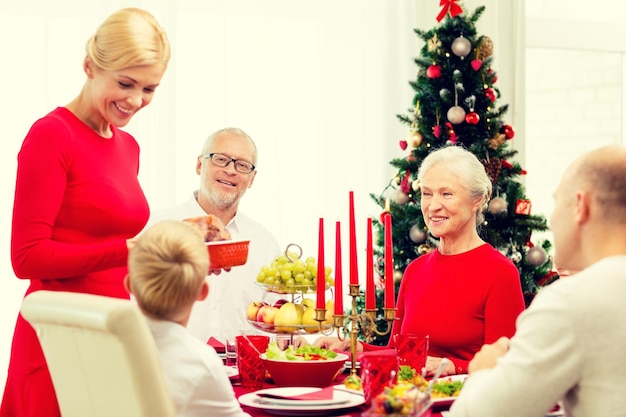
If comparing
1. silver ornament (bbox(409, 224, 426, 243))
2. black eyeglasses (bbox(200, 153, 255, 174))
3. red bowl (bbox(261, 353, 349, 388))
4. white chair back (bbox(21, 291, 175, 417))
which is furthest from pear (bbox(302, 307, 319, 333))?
silver ornament (bbox(409, 224, 426, 243))

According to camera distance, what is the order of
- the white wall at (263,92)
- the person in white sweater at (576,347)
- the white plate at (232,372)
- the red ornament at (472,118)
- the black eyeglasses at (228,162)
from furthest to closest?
the red ornament at (472,118) < the white wall at (263,92) < the black eyeglasses at (228,162) < the white plate at (232,372) < the person in white sweater at (576,347)

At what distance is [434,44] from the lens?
4562 millimetres

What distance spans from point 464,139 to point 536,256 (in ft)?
2.23

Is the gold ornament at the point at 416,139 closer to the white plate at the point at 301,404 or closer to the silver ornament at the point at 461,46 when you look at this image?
the silver ornament at the point at 461,46

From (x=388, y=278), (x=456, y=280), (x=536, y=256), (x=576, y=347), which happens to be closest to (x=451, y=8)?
(x=536, y=256)

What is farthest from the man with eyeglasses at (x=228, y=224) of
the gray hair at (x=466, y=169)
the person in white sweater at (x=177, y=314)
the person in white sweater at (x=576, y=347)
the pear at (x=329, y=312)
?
the person in white sweater at (x=576, y=347)

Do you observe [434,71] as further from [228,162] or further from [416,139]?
[228,162]

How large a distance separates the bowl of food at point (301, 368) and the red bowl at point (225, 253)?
0.26 m

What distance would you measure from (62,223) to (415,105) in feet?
8.69

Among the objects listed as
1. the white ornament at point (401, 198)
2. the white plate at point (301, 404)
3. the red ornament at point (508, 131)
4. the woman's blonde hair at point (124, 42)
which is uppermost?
the woman's blonde hair at point (124, 42)

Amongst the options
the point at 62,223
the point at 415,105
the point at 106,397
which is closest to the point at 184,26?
the point at 415,105

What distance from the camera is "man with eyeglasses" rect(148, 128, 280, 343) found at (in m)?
3.51

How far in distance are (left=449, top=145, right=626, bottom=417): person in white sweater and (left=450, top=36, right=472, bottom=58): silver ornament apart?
2.86 m

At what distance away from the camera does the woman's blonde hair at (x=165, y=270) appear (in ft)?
6.07
